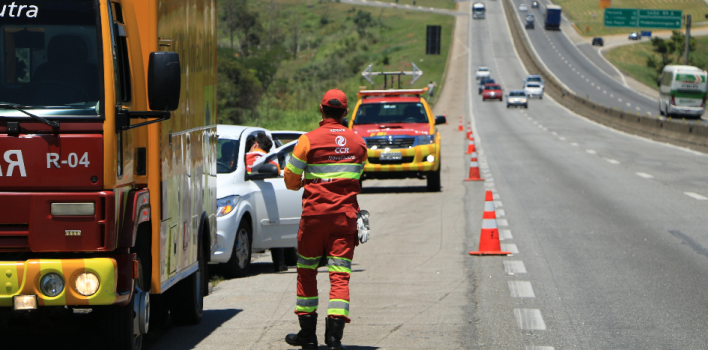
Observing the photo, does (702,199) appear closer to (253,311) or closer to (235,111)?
(253,311)

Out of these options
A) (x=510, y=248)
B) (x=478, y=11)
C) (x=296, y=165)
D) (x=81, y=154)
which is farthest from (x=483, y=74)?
(x=81, y=154)

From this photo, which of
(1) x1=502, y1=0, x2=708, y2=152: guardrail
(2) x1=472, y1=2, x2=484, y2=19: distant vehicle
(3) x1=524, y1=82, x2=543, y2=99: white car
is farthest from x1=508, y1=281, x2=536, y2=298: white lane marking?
(2) x1=472, y1=2, x2=484, y2=19: distant vehicle

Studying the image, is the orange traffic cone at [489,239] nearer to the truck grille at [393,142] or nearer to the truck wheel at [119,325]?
the truck wheel at [119,325]

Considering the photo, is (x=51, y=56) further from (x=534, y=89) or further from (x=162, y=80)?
(x=534, y=89)

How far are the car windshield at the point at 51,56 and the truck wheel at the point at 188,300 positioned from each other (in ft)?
7.99

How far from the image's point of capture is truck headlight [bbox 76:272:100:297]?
5.24 meters

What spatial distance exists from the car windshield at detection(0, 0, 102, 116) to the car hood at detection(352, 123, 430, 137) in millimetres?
15265

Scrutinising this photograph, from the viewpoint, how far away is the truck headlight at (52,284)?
5219 mm

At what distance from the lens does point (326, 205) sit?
6.51 m

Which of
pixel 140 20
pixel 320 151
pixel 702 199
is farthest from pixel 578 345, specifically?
pixel 702 199

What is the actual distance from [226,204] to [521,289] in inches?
124

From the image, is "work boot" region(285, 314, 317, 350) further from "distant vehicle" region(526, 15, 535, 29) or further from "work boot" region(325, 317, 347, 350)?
"distant vehicle" region(526, 15, 535, 29)

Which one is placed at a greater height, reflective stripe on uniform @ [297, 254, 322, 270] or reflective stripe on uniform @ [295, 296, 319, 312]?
reflective stripe on uniform @ [297, 254, 322, 270]

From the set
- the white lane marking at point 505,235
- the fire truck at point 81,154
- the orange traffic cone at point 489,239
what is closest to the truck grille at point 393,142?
the white lane marking at point 505,235
